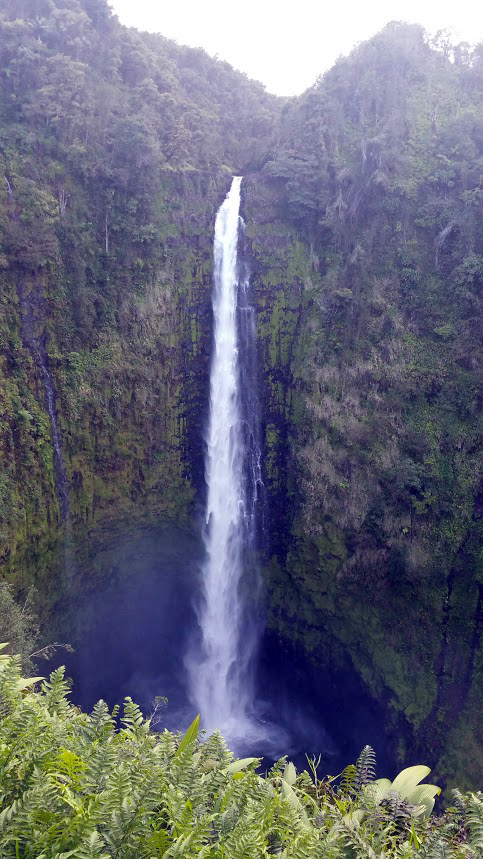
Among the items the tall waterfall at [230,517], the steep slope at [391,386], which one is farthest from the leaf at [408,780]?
the tall waterfall at [230,517]

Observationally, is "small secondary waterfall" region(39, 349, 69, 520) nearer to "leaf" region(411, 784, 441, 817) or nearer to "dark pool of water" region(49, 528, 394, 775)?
"dark pool of water" region(49, 528, 394, 775)

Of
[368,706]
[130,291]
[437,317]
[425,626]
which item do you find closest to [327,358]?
[437,317]

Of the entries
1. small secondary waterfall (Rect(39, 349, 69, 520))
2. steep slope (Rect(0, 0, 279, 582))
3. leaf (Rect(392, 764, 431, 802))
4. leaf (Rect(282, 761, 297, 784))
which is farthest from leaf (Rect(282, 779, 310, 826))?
small secondary waterfall (Rect(39, 349, 69, 520))

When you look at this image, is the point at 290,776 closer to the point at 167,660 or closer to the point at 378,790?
the point at 378,790

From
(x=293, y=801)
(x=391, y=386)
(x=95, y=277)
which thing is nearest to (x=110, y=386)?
(x=95, y=277)

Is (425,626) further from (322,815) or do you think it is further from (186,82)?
(186,82)

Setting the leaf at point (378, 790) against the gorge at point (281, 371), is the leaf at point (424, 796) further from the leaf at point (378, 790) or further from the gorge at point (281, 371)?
the gorge at point (281, 371)
